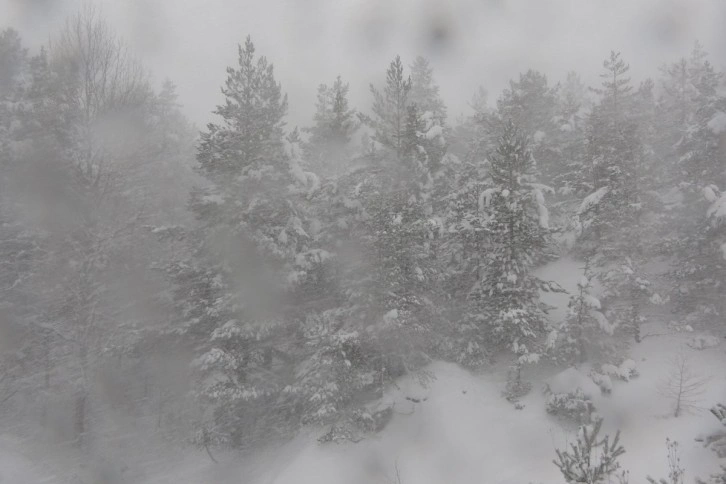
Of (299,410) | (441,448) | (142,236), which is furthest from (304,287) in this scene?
(142,236)

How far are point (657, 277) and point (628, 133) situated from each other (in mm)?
7141

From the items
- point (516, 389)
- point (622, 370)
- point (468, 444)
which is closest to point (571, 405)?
point (516, 389)

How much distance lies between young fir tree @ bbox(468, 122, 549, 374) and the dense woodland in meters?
0.09

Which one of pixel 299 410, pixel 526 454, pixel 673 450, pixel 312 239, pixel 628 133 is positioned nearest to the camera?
pixel 673 450

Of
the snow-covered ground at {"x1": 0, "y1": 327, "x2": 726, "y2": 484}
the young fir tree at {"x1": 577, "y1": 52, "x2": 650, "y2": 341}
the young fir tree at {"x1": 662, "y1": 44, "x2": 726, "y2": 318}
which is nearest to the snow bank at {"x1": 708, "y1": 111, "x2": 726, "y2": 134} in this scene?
the young fir tree at {"x1": 662, "y1": 44, "x2": 726, "y2": 318}

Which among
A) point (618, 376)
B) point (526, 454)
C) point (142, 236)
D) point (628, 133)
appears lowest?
point (526, 454)

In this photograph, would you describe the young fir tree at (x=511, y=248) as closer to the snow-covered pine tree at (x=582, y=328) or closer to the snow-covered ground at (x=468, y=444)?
the snow-covered pine tree at (x=582, y=328)

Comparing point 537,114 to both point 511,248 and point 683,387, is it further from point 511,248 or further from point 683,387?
point 683,387

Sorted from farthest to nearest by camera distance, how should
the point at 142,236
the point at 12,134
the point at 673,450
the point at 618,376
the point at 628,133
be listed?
the point at 12,134 < the point at 142,236 < the point at 628,133 < the point at 618,376 < the point at 673,450

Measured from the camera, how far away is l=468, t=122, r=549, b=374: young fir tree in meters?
17.2

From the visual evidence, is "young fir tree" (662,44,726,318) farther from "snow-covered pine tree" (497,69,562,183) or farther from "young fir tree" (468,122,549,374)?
"snow-covered pine tree" (497,69,562,183)

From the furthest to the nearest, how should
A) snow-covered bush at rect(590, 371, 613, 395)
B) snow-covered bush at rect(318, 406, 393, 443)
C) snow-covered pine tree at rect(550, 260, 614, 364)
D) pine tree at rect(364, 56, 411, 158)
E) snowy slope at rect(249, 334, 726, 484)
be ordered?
1. pine tree at rect(364, 56, 411, 158)
2. snow-covered pine tree at rect(550, 260, 614, 364)
3. snow-covered bush at rect(590, 371, 613, 395)
4. snow-covered bush at rect(318, 406, 393, 443)
5. snowy slope at rect(249, 334, 726, 484)

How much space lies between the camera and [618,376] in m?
16.4

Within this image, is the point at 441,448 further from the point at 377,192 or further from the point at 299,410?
the point at 377,192
